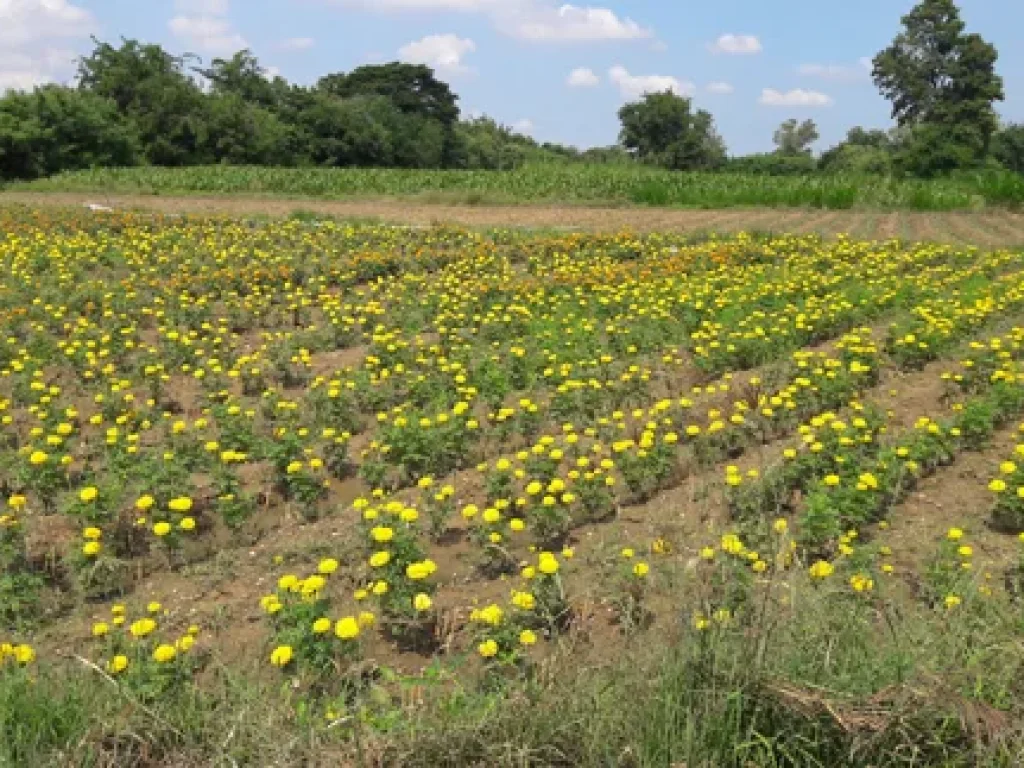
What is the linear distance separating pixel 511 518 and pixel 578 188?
67.9 feet

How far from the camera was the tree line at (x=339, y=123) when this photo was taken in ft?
117

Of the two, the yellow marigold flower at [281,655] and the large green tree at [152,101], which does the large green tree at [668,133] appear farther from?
the yellow marigold flower at [281,655]

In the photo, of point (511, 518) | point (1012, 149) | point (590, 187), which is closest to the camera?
point (511, 518)

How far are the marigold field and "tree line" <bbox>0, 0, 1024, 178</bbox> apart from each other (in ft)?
93.7

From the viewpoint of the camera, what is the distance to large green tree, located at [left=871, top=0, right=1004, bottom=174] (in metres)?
44.7

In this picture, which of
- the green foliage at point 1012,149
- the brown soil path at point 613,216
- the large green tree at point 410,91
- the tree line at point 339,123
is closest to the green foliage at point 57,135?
the tree line at point 339,123

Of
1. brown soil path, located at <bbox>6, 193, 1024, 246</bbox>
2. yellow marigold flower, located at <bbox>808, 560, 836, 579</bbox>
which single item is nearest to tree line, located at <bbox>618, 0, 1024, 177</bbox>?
brown soil path, located at <bbox>6, 193, 1024, 246</bbox>

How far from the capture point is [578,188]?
24531 millimetres

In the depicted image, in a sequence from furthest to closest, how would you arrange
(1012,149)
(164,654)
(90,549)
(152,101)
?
(1012,149) < (152,101) < (90,549) < (164,654)

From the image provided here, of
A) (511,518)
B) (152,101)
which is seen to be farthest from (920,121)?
(511,518)

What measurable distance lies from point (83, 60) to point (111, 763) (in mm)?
49601

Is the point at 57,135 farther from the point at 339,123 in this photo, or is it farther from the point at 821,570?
the point at 821,570

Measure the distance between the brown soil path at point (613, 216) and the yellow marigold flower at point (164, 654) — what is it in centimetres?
1322

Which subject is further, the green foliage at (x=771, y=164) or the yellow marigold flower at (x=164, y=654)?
the green foliage at (x=771, y=164)
